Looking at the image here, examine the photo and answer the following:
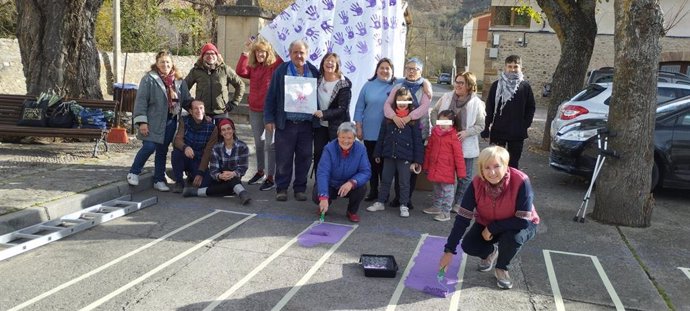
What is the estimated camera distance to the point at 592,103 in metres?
9.70

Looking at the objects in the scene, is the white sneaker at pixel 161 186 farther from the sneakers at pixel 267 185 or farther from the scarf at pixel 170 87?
the sneakers at pixel 267 185

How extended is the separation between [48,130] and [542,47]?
26.0 m

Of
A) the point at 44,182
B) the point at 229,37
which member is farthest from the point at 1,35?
the point at 44,182

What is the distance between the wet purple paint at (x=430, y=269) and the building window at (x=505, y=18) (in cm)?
2654

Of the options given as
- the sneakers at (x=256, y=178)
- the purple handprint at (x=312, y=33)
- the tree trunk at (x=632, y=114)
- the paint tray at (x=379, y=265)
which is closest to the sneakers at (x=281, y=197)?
the sneakers at (x=256, y=178)

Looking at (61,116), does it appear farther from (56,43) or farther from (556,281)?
(556,281)

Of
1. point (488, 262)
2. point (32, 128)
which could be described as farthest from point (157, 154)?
point (488, 262)

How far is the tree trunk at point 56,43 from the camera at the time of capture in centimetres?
946

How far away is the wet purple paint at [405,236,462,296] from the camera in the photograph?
4520mm

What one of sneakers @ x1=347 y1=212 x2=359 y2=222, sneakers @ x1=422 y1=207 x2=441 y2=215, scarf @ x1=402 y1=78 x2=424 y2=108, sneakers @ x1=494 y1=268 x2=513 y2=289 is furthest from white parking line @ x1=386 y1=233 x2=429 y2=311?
scarf @ x1=402 y1=78 x2=424 y2=108

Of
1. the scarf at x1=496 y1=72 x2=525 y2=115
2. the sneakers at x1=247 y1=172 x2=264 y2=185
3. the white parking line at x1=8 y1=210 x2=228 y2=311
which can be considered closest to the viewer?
the white parking line at x1=8 y1=210 x2=228 y2=311

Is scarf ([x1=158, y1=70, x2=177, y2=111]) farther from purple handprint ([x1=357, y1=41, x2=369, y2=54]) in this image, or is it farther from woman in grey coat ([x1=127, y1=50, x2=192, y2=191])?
purple handprint ([x1=357, y1=41, x2=369, y2=54])

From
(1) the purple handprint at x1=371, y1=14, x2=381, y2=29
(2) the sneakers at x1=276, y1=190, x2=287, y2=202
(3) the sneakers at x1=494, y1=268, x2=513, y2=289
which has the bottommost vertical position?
(3) the sneakers at x1=494, y1=268, x2=513, y2=289

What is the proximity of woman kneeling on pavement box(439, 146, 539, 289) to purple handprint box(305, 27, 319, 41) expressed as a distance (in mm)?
4488
